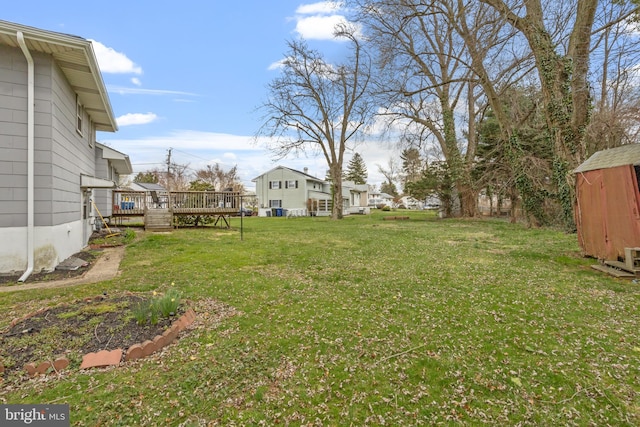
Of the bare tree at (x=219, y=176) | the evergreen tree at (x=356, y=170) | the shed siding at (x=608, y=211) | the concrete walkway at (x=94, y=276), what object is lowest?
the concrete walkway at (x=94, y=276)

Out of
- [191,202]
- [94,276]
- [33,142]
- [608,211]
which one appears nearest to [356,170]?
[191,202]

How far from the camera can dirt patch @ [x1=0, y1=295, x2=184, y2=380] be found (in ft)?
8.99

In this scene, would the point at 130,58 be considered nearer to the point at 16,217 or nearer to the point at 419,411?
the point at 16,217

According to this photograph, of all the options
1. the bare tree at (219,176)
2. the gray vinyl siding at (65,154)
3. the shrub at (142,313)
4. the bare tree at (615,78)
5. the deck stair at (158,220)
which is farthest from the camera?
the bare tree at (219,176)

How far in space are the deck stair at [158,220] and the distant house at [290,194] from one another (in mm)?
17694

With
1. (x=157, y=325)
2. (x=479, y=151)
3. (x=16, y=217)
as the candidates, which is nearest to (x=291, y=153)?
(x=479, y=151)

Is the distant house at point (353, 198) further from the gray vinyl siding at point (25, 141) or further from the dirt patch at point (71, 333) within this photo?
the dirt patch at point (71, 333)

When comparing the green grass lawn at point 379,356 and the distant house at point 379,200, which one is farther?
the distant house at point 379,200

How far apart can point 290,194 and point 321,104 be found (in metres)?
12.1

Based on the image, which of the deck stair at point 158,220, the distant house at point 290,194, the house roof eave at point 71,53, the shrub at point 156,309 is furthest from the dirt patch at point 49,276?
the distant house at point 290,194

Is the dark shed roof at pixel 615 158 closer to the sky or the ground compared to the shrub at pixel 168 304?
closer to the sky

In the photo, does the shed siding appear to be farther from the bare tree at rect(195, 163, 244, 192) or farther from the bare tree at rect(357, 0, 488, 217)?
the bare tree at rect(195, 163, 244, 192)

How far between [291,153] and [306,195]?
9.69 m

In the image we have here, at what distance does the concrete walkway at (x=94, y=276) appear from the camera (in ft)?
16.8
